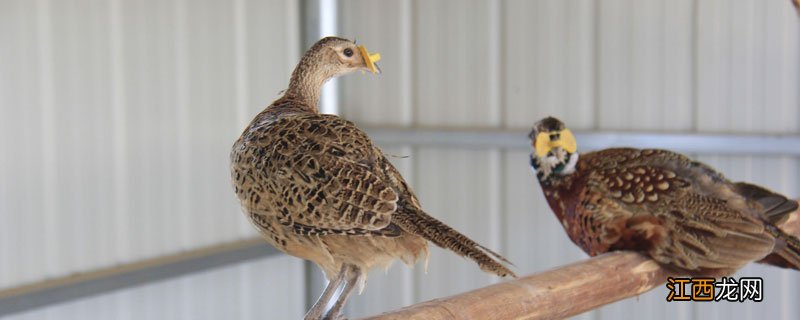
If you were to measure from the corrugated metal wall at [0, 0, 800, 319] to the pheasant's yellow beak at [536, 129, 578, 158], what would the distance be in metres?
2.81

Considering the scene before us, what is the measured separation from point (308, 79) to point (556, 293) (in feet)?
3.01

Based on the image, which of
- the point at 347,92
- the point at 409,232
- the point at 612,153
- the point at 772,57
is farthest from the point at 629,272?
the point at 347,92

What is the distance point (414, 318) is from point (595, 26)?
4.25 m

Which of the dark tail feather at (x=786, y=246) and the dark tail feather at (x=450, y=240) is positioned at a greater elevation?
the dark tail feather at (x=450, y=240)

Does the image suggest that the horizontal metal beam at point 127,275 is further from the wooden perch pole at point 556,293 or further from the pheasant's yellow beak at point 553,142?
the wooden perch pole at point 556,293

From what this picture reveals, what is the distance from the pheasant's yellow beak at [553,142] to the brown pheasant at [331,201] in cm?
94

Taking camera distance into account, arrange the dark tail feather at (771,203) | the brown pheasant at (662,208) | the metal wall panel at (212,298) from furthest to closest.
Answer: the metal wall panel at (212,298), the dark tail feather at (771,203), the brown pheasant at (662,208)

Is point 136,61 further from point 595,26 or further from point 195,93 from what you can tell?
point 595,26

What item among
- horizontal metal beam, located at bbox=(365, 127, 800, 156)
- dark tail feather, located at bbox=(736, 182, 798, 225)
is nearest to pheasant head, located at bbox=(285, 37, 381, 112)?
dark tail feather, located at bbox=(736, 182, 798, 225)

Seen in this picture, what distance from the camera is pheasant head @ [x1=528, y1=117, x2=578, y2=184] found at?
332cm

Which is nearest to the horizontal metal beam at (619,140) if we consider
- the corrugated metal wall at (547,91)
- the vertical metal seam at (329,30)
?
the corrugated metal wall at (547,91)

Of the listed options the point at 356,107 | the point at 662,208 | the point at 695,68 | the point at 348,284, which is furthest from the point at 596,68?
the point at 348,284

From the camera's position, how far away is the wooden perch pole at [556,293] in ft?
7.89

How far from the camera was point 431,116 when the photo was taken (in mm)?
6926
